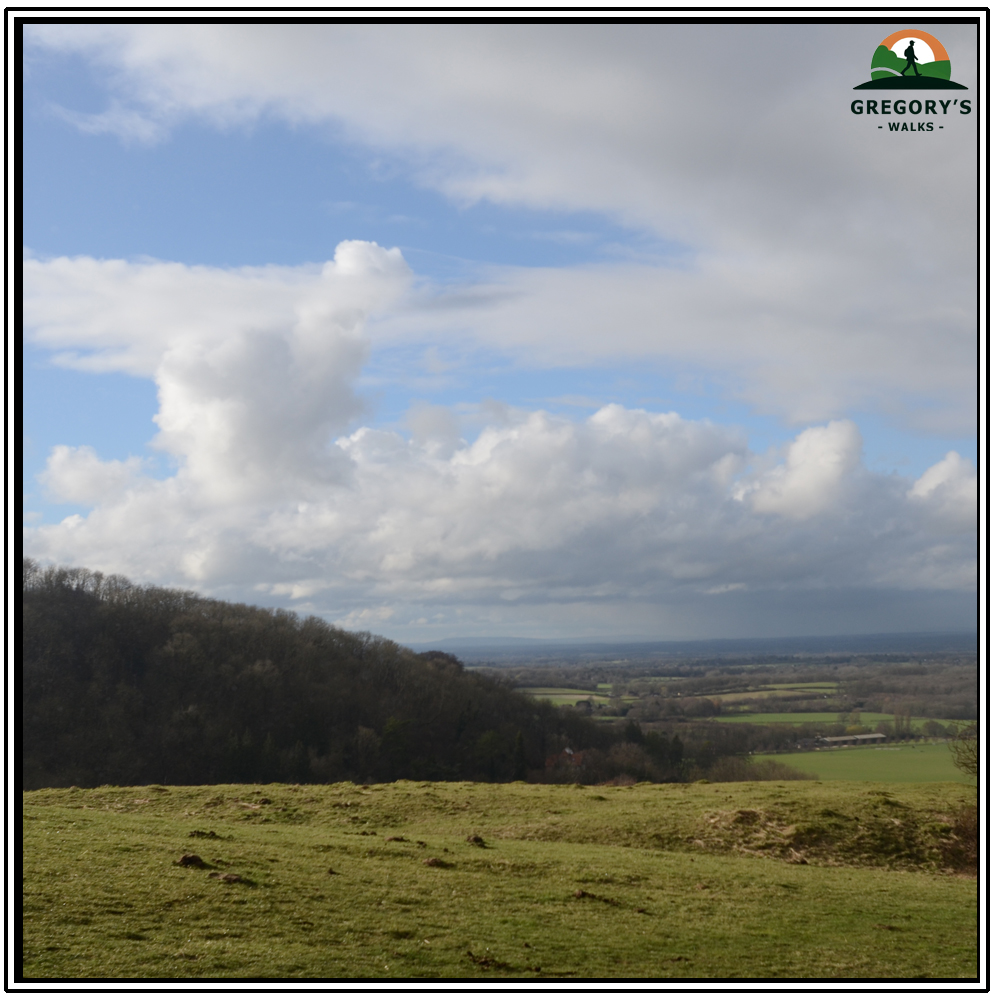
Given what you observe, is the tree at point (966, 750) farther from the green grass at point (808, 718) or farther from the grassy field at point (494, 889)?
the green grass at point (808, 718)

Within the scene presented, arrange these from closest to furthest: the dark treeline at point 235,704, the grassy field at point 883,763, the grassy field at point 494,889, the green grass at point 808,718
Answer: the grassy field at point 494,889, the grassy field at point 883,763, the green grass at point 808,718, the dark treeline at point 235,704

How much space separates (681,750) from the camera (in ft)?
283

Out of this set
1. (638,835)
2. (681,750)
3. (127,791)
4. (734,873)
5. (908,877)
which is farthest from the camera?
(681,750)

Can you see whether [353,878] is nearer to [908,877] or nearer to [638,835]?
[638,835]

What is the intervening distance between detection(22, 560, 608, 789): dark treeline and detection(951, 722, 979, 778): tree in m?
67.7

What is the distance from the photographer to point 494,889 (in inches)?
659

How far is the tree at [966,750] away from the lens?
94.7ft

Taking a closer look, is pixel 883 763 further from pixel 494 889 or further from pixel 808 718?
pixel 494 889

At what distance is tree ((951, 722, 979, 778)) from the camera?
28.9m

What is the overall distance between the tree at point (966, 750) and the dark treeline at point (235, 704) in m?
67.7

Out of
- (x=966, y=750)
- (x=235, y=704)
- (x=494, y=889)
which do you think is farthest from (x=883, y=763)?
(x=235, y=704)

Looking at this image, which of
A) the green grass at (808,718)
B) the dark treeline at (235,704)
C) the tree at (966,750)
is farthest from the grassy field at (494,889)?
the dark treeline at (235,704)
